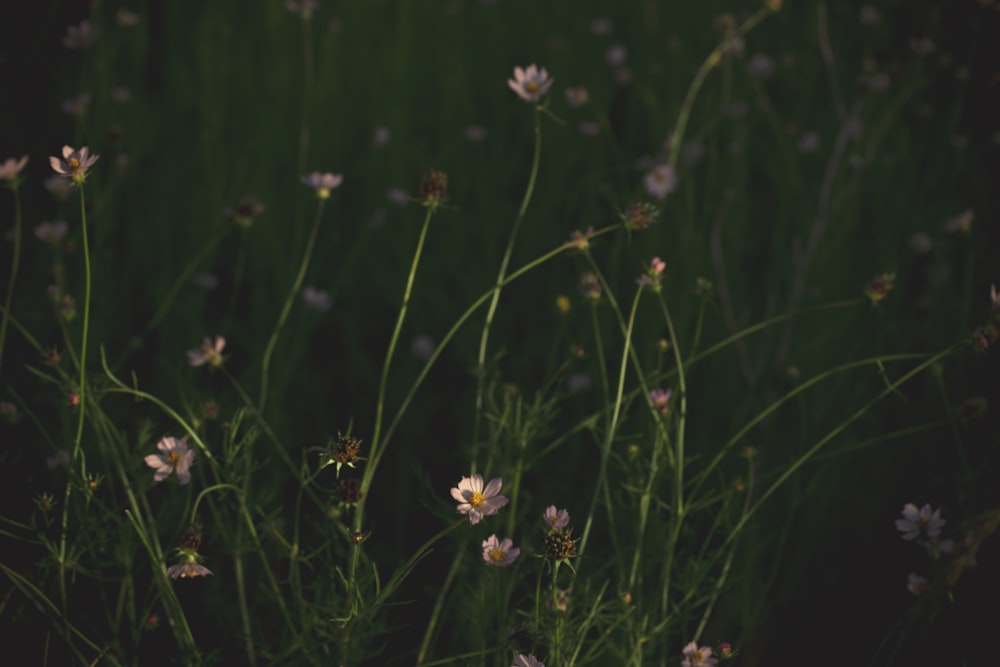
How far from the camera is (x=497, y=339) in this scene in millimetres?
2189

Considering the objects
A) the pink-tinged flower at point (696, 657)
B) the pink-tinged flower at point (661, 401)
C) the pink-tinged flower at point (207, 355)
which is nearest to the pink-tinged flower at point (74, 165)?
the pink-tinged flower at point (207, 355)

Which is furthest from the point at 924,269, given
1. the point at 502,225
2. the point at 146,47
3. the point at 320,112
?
the point at 146,47

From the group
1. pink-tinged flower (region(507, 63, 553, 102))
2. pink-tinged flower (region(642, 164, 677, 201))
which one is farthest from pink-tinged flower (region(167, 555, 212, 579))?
pink-tinged flower (region(642, 164, 677, 201))

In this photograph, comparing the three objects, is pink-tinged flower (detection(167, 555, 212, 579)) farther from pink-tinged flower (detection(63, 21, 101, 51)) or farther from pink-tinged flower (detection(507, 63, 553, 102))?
pink-tinged flower (detection(63, 21, 101, 51))

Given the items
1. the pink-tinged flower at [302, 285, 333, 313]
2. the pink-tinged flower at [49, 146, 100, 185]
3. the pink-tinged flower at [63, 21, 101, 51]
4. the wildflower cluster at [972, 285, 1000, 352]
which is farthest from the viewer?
the pink-tinged flower at [63, 21, 101, 51]

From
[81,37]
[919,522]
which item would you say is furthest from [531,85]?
[81,37]

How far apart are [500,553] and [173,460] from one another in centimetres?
47

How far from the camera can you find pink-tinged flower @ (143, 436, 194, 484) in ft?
4.18

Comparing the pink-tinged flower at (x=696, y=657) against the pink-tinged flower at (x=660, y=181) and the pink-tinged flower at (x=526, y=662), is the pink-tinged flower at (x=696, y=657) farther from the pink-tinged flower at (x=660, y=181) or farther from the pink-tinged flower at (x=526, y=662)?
the pink-tinged flower at (x=660, y=181)

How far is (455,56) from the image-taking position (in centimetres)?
307

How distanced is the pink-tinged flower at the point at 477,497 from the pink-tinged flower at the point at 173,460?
0.37 metres

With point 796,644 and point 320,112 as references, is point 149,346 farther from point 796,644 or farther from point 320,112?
point 796,644

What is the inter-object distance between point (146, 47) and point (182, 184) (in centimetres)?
74

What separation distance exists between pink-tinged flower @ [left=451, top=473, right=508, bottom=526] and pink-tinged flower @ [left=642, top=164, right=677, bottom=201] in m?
1.21
